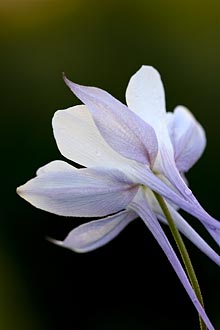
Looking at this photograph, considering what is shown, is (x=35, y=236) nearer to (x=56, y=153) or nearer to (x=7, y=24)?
(x=56, y=153)

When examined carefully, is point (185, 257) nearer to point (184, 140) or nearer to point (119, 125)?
point (119, 125)

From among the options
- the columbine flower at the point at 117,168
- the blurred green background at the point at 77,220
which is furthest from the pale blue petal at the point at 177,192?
the blurred green background at the point at 77,220

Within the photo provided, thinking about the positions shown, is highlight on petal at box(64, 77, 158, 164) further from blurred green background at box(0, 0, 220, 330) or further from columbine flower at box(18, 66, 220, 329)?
blurred green background at box(0, 0, 220, 330)

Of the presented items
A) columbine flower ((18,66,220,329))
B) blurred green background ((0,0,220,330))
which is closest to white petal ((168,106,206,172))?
columbine flower ((18,66,220,329))

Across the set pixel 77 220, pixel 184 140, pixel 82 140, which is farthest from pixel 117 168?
pixel 77 220

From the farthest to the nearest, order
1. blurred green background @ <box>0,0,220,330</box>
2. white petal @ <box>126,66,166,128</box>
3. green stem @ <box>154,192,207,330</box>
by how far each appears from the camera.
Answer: blurred green background @ <box>0,0,220,330</box>
white petal @ <box>126,66,166,128</box>
green stem @ <box>154,192,207,330</box>

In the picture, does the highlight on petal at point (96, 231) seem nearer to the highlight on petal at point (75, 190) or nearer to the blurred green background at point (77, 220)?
the highlight on petal at point (75, 190)
